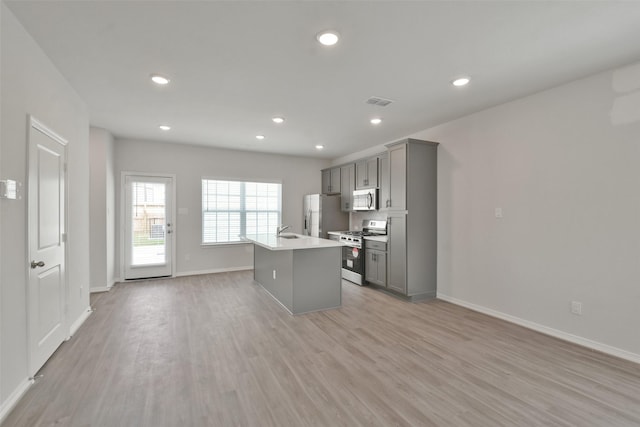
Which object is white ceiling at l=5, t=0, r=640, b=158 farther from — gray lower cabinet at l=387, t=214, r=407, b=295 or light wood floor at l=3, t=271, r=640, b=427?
light wood floor at l=3, t=271, r=640, b=427

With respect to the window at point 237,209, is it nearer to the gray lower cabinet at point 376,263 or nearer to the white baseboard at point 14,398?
the gray lower cabinet at point 376,263

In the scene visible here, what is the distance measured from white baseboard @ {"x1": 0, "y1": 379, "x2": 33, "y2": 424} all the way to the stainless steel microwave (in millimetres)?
4622

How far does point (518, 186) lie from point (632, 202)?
0.99 m

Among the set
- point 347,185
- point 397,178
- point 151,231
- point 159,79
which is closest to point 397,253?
point 397,178

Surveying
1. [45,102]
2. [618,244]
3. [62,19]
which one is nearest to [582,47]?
[618,244]

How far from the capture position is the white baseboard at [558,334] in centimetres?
265

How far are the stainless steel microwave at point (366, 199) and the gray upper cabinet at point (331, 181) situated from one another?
2.88ft

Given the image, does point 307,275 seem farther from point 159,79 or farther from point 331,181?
point 331,181

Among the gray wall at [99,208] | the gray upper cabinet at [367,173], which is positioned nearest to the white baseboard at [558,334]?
the gray upper cabinet at [367,173]

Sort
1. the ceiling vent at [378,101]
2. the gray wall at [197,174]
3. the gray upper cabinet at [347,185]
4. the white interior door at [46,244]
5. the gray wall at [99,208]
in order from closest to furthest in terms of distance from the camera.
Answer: the white interior door at [46,244]
the ceiling vent at [378,101]
the gray wall at [99,208]
the gray wall at [197,174]
the gray upper cabinet at [347,185]

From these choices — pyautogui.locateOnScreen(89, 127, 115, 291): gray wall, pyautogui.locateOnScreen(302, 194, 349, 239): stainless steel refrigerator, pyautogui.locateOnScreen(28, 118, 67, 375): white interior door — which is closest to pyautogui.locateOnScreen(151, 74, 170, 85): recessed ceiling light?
pyautogui.locateOnScreen(28, 118, 67, 375): white interior door

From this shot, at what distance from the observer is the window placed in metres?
6.18

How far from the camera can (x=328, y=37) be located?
2.21 m

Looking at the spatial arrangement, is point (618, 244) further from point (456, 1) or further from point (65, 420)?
point (65, 420)
